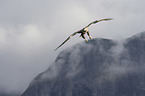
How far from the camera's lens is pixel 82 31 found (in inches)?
1834
